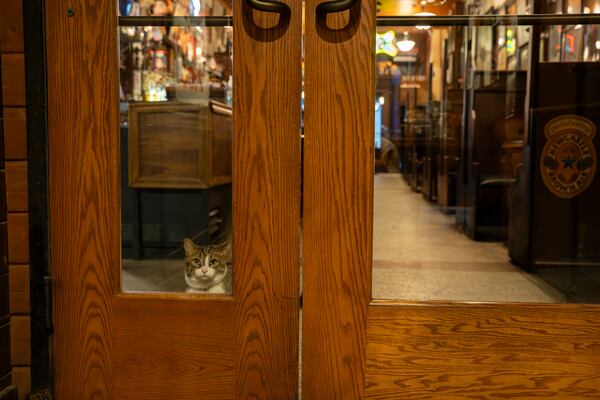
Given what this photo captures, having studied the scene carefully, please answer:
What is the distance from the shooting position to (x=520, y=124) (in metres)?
3.98

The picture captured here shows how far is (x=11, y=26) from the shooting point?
1.28 metres

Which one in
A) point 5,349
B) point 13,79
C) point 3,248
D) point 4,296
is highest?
point 13,79

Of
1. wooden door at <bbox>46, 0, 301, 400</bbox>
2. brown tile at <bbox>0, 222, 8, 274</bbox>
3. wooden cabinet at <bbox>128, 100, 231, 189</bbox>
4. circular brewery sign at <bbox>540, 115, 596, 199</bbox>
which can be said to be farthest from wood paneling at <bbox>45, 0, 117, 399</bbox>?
circular brewery sign at <bbox>540, 115, 596, 199</bbox>

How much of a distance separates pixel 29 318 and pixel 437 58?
28.4 ft

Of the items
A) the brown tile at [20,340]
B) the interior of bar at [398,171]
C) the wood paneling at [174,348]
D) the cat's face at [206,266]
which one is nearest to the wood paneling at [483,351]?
the interior of bar at [398,171]

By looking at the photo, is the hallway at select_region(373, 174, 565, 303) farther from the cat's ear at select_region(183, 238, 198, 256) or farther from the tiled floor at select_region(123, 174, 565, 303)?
the cat's ear at select_region(183, 238, 198, 256)

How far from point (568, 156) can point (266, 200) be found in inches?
79.2

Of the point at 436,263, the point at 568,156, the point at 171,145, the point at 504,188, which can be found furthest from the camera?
the point at 504,188

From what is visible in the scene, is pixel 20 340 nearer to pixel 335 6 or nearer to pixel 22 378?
pixel 22 378

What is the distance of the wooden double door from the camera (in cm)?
125

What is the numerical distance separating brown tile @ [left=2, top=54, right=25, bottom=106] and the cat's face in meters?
0.61

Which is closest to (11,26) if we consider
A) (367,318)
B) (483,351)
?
(367,318)

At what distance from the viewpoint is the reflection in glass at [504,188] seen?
2299mm

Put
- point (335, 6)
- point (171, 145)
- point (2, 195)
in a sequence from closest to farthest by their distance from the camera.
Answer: point (335, 6)
point (2, 195)
point (171, 145)
